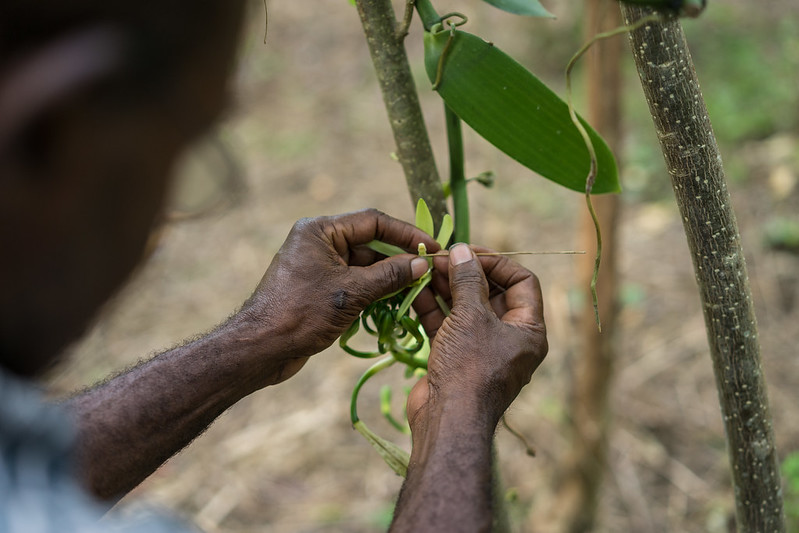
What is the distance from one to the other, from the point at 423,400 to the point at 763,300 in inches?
63.8

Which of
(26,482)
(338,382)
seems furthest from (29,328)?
(338,382)

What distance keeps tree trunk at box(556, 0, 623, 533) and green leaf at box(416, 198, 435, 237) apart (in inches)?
30.0

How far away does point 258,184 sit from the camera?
2.87m

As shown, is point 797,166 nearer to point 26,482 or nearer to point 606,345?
point 606,345

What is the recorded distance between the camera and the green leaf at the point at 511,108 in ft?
2.08

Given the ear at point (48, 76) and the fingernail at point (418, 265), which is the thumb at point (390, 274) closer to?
the fingernail at point (418, 265)

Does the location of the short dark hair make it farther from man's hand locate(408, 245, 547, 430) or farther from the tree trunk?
the tree trunk

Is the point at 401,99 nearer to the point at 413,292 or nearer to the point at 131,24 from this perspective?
the point at 413,292

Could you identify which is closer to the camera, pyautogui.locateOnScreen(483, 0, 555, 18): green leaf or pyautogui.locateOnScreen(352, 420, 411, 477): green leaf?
pyautogui.locateOnScreen(483, 0, 555, 18): green leaf

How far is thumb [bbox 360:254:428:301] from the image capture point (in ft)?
2.27

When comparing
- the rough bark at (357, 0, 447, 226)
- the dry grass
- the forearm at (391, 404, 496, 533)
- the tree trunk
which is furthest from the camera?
the dry grass

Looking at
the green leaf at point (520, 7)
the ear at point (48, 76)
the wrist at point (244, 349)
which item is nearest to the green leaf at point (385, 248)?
the wrist at point (244, 349)

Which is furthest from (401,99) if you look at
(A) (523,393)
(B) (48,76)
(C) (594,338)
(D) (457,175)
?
(A) (523,393)

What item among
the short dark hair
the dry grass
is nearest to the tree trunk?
the dry grass
